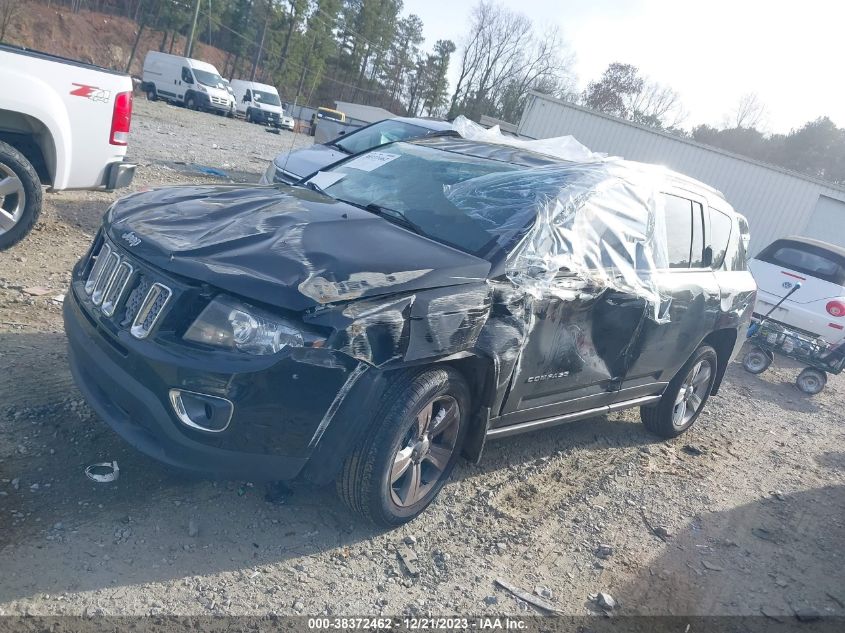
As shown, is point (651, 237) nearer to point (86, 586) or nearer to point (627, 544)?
point (627, 544)

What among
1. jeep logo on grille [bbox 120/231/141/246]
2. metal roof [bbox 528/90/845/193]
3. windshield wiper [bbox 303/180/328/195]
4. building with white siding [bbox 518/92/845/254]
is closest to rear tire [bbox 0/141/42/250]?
windshield wiper [bbox 303/180/328/195]

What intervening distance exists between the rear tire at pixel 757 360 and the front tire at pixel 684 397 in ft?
11.4

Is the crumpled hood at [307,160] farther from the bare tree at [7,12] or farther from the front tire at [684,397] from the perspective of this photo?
the bare tree at [7,12]

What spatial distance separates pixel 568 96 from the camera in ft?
216

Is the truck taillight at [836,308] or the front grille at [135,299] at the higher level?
the truck taillight at [836,308]

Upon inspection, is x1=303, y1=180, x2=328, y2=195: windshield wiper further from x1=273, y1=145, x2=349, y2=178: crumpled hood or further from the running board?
x1=273, y1=145, x2=349, y2=178: crumpled hood

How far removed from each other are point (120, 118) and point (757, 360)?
305 inches

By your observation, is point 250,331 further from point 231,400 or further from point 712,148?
point 712,148

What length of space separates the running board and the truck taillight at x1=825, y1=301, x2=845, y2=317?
5432mm

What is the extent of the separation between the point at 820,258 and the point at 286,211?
8764mm

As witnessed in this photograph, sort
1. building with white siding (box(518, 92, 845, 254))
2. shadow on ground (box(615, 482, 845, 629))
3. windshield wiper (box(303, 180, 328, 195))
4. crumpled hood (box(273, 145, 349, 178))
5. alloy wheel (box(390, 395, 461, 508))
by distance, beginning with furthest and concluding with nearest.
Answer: building with white siding (box(518, 92, 845, 254)) → crumpled hood (box(273, 145, 349, 178)) → windshield wiper (box(303, 180, 328, 195)) → shadow on ground (box(615, 482, 845, 629)) → alloy wheel (box(390, 395, 461, 508))

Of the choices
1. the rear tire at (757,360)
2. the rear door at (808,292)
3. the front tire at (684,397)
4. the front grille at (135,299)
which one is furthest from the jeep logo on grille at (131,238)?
the rear door at (808,292)

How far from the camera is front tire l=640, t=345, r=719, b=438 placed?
5.32 m

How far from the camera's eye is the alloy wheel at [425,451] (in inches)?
127
